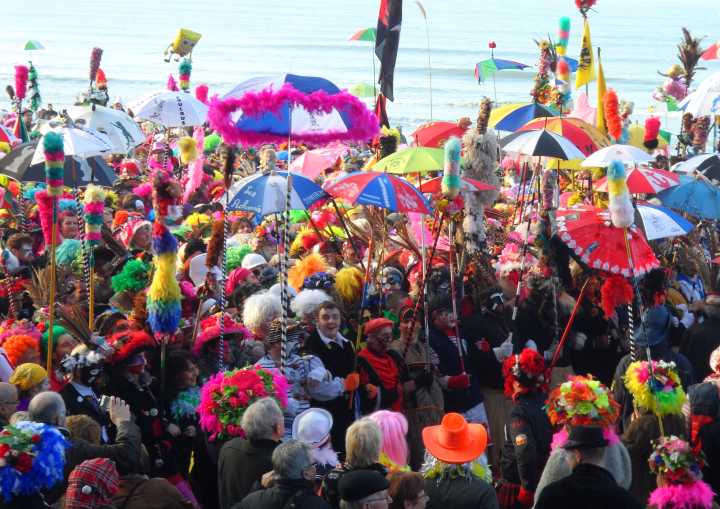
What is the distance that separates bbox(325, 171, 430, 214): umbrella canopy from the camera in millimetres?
7203

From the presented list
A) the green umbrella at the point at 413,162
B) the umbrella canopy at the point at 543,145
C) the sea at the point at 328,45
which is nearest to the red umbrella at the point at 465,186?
the green umbrella at the point at 413,162

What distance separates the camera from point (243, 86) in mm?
7027

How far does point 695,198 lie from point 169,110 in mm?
6196

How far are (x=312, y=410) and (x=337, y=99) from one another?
223 centimetres

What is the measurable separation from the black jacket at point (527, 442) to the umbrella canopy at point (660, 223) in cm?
234

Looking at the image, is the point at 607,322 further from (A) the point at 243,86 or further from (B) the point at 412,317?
(A) the point at 243,86

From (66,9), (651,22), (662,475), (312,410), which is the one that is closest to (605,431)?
(662,475)

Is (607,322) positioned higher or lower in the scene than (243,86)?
lower

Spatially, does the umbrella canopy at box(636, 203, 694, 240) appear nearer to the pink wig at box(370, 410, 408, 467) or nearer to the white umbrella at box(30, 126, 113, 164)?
the pink wig at box(370, 410, 408, 467)

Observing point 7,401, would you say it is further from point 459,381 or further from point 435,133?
point 435,133

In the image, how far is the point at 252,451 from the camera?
16.1 feet

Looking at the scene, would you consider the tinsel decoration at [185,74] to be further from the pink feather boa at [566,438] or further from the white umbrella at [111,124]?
the pink feather boa at [566,438]

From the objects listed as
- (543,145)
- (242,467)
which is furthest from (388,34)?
(242,467)

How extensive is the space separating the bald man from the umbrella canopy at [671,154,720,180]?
7552 mm
